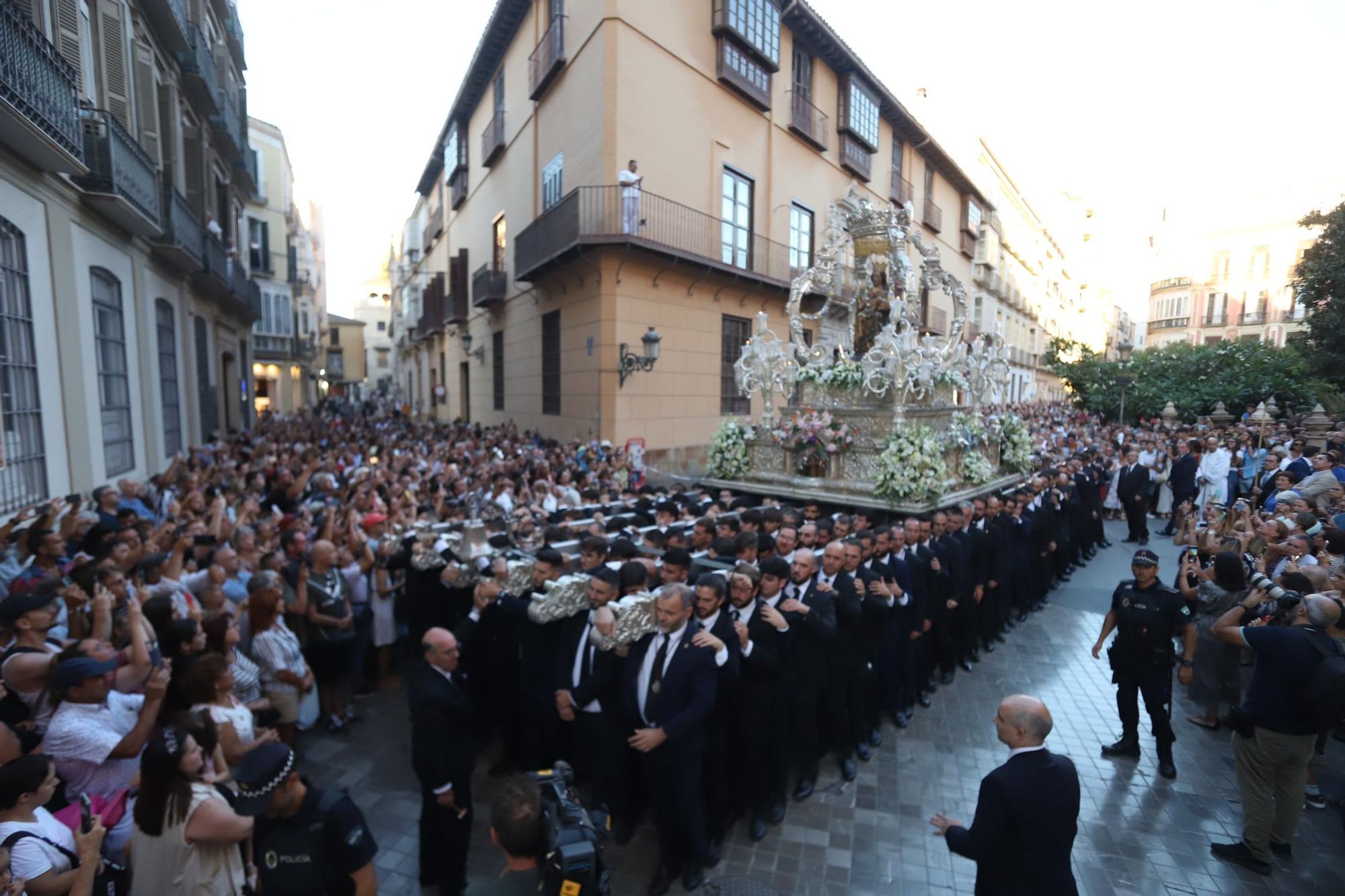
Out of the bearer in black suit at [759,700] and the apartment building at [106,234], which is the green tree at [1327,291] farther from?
the apartment building at [106,234]

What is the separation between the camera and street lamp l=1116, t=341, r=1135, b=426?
20328 millimetres

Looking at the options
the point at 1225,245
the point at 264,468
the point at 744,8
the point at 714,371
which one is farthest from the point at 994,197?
the point at 264,468

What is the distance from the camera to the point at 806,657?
184 inches

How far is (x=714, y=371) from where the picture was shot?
16531mm

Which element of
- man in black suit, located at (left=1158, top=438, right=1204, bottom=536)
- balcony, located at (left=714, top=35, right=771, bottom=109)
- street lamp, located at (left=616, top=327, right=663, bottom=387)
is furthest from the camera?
balcony, located at (left=714, top=35, right=771, bottom=109)

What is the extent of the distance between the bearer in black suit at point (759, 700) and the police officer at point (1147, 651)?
2.78 meters

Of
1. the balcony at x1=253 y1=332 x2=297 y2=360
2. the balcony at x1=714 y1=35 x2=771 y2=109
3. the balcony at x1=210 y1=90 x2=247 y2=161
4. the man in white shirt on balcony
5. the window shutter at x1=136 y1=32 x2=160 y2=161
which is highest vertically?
the balcony at x1=714 y1=35 x2=771 y2=109

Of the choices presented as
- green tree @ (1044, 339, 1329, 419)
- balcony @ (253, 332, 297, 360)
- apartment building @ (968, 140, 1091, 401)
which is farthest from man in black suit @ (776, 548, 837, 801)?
balcony @ (253, 332, 297, 360)

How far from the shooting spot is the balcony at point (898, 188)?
2373 cm

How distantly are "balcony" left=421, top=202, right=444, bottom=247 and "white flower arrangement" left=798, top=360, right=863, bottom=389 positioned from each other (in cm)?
2300

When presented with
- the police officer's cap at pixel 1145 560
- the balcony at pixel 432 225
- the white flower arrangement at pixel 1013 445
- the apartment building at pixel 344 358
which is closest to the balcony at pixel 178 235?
the police officer's cap at pixel 1145 560

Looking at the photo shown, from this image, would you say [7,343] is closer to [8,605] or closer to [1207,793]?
[8,605]

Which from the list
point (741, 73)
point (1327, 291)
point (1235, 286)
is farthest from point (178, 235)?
point (1235, 286)

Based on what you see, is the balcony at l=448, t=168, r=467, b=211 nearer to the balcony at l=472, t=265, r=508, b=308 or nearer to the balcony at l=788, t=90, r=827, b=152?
the balcony at l=472, t=265, r=508, b=308
